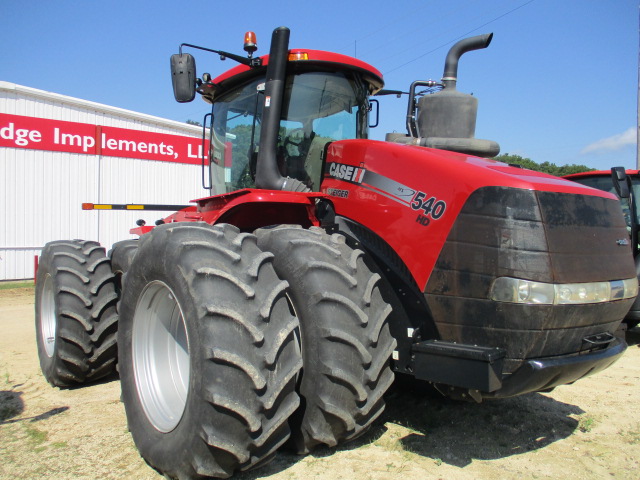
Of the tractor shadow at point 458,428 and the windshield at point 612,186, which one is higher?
the windshield at point 612,186

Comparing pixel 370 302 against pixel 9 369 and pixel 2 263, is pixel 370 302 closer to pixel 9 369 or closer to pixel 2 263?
pixel 9 369

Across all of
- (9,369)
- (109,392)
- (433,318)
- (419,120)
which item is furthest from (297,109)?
(9,369)

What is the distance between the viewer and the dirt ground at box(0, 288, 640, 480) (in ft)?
9.09

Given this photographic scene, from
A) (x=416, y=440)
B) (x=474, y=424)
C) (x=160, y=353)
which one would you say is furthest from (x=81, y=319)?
(x=474, y=424)

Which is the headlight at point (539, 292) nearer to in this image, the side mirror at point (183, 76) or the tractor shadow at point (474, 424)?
the tractor shadow at point (474, 424)

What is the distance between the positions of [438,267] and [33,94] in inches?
484

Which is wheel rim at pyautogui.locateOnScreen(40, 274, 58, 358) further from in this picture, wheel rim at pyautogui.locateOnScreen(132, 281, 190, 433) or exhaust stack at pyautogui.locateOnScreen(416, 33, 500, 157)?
exhaust stack at pyautogui.locateOnScreen(416, 33, 500, 157)

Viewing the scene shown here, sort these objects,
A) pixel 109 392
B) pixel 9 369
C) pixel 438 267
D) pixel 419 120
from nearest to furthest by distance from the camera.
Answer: pixel 438 267 < pixel 419 120 < pixel 109 392 < pixel 9 369

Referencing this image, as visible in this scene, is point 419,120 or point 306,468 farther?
point 419,120

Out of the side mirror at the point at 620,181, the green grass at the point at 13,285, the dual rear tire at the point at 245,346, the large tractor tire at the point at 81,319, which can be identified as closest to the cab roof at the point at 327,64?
the dual rear tire at the point at 245,346

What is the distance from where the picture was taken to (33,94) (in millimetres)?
12141

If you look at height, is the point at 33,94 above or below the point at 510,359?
above

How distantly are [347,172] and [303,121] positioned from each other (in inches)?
24.9

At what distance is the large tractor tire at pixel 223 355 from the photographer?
2359 mm
